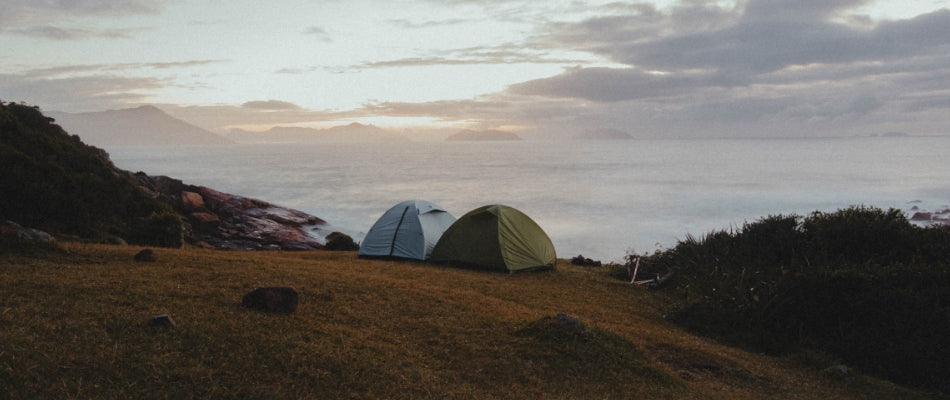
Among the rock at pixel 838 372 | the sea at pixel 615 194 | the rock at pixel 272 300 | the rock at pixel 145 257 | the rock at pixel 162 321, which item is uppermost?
the sea at pixel 615 194

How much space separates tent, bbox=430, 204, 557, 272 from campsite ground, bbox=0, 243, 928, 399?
4.34 metres

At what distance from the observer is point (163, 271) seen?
33.5ft

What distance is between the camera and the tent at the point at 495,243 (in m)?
16.1

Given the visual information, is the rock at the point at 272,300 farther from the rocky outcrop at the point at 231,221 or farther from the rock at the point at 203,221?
the rock at the point at 203,221

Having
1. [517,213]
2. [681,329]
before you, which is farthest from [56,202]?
[681,329]

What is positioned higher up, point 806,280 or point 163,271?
point 806,280

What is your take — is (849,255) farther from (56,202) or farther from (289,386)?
(56,202)

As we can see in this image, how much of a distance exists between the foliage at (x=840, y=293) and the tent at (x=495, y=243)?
4.20 meters

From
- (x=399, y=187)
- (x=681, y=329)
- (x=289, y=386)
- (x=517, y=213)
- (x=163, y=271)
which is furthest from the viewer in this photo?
(x=399, y=187)

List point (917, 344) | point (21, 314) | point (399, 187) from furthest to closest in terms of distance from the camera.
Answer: point (399, 187)
point (917, 344)
point (21, 314)

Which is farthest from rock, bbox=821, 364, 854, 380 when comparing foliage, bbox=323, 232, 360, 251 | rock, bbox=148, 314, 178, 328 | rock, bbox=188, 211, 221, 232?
rock, bbox=188, 211, 221, 232

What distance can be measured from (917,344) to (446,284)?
9.11m

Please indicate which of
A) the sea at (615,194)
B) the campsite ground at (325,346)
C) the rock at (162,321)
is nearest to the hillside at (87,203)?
the campsite ground at (325,346)

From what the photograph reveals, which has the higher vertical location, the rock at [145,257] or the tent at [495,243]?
the tent at [495,243]
